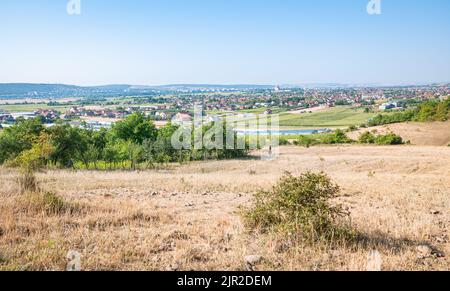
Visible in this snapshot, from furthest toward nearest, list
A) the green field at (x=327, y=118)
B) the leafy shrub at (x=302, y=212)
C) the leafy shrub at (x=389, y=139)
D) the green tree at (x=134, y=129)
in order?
the green field at (x=327, y=118)
the leafy shrub at (x=389, y=139)
the green tree at (x=134, y=129)
the leafy shrub at (x=302, y=212)

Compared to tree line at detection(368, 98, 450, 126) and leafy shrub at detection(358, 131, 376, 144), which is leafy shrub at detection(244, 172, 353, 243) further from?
tree line at detection(368, 98, 450, 126)

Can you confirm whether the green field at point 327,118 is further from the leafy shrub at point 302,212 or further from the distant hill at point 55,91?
the leafy shrub at point 302,212

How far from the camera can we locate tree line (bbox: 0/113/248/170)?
3097cm

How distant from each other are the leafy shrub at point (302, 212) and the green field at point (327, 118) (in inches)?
3208

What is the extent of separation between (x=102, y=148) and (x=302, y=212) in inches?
1578

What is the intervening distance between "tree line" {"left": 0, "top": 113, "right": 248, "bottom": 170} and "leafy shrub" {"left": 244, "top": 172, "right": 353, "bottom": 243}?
A: 11.3m

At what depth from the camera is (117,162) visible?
1503 inches

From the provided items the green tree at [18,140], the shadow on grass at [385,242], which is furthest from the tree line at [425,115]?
the shadow on grass at [385,242]

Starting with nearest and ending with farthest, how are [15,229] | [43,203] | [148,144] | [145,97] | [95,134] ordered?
[15,229] → [43,203] → [148,144] → [95,134] → [145,97]

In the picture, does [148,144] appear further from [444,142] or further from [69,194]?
[444,142]

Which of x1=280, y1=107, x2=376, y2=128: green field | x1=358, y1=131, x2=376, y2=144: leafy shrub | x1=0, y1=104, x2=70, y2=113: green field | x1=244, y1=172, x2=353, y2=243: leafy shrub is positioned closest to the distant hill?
x1=0, y1=104, x2=70, y2=113: green field

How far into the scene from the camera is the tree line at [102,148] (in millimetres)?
30969
